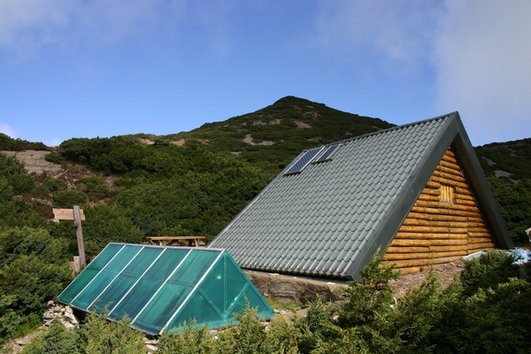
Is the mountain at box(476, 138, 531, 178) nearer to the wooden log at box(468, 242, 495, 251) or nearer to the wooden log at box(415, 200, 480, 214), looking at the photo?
the wooden log at box(468, 242, 495, 251)

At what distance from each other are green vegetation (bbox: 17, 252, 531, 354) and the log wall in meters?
3.44

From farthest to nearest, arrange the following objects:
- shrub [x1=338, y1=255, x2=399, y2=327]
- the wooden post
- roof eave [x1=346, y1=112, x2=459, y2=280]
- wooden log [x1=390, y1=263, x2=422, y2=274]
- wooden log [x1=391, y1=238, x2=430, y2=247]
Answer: the wooden post < wooden log [x1=390, y1=263, x2=422, y2=274] < wooden log [x1=391, y1=238, x2=430, y2=247] < roof eave [x1=346, y1=112, x2=459, y2=280] < shrub [x1=338, y1=255, x2=399, y2=327]

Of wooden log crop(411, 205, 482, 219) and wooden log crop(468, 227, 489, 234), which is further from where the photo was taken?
wooden log crop(468, 227, 489, 234)

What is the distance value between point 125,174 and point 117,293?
2028 centimetres

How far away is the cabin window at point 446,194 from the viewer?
10539mm

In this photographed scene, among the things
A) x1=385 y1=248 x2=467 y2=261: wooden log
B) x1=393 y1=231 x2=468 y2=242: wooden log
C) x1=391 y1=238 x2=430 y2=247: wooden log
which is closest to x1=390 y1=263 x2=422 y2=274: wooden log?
x1=385 y1=248 x2=467 y2=261: wooden log

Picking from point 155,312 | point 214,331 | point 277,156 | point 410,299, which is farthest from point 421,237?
point 277,156

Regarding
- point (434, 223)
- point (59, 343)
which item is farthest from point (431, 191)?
point (59, 343)

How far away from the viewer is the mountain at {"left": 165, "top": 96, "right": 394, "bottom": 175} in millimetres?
41969

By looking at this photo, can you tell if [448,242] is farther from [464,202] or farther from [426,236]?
[464,202]

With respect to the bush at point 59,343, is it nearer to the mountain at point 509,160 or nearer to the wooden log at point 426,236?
the wooden log at point 426,236

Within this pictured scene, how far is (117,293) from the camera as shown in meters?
7.72

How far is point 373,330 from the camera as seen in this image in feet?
16.3

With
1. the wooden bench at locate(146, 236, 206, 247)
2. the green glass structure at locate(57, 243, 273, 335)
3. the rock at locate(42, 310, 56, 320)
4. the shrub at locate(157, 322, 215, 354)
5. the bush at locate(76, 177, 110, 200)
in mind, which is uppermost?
the bush at locate(76, 177, 110, 200)
